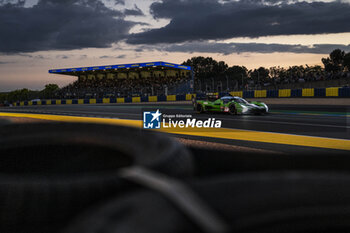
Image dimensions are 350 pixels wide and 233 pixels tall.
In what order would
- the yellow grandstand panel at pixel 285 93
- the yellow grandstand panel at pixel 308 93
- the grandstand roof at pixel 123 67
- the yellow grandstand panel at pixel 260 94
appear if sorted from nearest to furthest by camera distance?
the yellow grandstand panel at pixel 308 93, the yellow grandstand panel at pixel 285 93, the yellow grandstand panel at pixel 260 94, the grandstand roof at pixel 123 67

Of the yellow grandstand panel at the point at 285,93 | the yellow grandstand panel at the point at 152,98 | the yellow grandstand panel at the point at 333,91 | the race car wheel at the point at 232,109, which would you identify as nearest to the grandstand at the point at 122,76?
the yellow grandstand panel at the point at 152,98

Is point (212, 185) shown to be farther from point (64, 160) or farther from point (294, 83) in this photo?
point (294, 83)

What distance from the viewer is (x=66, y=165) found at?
2211 millimetres

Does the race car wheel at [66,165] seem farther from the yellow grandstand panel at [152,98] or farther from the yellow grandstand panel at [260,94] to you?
the yellow grandstand panel at [152,98]

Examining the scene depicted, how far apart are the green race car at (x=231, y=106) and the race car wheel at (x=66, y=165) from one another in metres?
10.5

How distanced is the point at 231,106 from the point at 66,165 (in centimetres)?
1107

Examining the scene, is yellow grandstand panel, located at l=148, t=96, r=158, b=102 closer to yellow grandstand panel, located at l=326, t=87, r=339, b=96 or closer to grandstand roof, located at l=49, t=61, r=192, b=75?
yellow grandstand panel, located at l=326, t=87, r=339, b=96

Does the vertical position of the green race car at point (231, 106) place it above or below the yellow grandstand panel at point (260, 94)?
below

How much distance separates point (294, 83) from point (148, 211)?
29.5 meters

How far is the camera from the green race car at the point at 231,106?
1238cm

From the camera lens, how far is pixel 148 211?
93 cm

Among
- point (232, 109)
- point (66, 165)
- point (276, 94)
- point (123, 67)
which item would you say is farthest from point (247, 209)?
point (123, 67)

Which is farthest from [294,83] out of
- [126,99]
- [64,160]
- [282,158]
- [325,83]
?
[64,160]

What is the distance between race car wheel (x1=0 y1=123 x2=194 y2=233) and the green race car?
1054cm
